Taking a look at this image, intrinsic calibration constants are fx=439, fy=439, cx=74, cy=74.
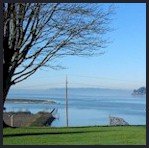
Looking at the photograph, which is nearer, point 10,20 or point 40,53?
point 10,20

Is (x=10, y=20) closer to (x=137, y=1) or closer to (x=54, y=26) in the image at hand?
(x=54, y=26)

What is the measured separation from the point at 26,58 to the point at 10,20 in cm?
238

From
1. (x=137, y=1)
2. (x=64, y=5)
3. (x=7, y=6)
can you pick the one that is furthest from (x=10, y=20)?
(x=137, y=1)

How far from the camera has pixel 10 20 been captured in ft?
51.6

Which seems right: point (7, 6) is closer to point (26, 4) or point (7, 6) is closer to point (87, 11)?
point (26, 4)

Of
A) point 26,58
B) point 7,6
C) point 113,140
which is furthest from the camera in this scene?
point 26,58

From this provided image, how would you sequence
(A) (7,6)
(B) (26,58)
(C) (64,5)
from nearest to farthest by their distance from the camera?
(A) (7,6) < (C) (64,5) < (B) (26,58)

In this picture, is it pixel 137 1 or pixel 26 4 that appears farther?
pixel 26 4

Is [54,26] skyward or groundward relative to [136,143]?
skyward

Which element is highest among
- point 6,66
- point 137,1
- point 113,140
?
point 137,1

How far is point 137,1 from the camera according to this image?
10.8 meters

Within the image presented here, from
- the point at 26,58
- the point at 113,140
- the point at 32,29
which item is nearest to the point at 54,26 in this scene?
the point at 32,29

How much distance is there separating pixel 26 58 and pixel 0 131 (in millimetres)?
6138

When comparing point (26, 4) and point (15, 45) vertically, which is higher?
point (26, 4)
